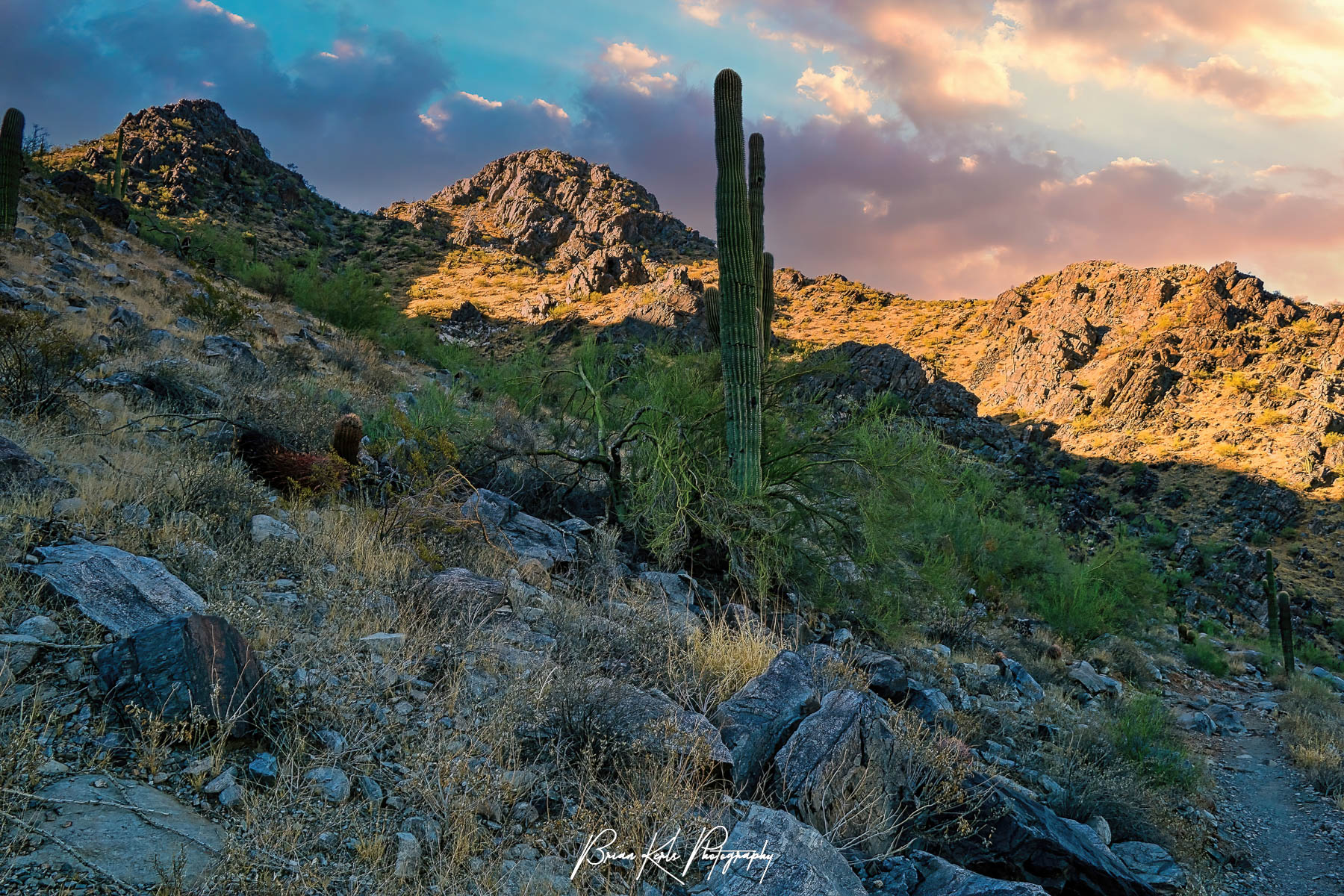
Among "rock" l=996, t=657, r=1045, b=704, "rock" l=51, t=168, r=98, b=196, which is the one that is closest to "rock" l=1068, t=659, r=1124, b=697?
"rock" l=996, t=657, r=1045, b=704

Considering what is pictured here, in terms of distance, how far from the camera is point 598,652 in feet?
15.5

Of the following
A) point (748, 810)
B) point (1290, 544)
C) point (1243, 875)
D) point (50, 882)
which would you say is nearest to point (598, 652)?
point (748, 810)

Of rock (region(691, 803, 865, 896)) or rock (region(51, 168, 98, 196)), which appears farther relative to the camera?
rock (region(51, 168, 98, 196))

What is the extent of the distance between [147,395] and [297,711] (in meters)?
6.57

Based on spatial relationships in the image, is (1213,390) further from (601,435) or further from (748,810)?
(748,810)

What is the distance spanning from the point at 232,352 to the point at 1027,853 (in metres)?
12.8

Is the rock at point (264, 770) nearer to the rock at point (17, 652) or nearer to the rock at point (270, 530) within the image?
the rock at point (17, 652)

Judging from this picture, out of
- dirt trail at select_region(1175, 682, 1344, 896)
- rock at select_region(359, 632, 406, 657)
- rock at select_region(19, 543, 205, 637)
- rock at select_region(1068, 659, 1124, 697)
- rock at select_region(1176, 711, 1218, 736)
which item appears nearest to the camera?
rock at select_region(19, 543, 205, 637)

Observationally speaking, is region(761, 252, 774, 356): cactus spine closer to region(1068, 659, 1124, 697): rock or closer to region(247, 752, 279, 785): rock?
region(247, 752, 279, 785): rock

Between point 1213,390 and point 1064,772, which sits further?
point 1213,390

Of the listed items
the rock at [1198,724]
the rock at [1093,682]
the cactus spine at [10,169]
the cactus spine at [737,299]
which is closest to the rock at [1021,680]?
the rock at [1093,682]

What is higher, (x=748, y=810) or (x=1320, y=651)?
(x=748, y=810)

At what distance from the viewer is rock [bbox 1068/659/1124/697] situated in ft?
39.0

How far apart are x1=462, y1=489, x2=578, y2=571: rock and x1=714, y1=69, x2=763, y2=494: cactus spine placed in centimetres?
213
